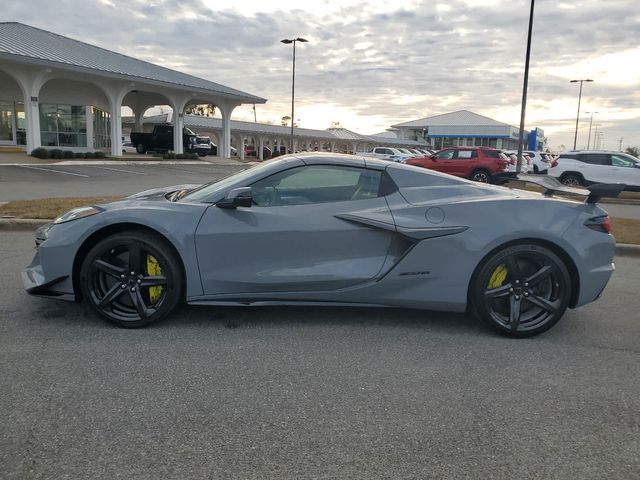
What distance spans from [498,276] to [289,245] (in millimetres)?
1643

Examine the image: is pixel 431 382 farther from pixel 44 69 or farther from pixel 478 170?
pixel 44 69

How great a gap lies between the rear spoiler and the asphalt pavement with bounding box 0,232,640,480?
113cm

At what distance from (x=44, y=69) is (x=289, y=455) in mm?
27090

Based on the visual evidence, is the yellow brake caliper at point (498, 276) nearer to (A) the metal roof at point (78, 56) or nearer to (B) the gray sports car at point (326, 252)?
(B) the gray sports car at point (326, 252)

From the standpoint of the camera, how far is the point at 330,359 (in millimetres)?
3633

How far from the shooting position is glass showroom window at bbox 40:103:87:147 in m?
29.2

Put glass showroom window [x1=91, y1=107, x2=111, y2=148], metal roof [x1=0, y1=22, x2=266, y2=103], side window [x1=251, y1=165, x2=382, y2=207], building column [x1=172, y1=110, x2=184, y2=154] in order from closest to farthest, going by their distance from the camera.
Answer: side window [x1=251, y1=165, x2=382, y2=207]
metal roof [x1=0, y1=22, x2=266, y2=103]
glass showroom window [x1=91, y1=107, x2=111, y2=148]
building column [x1=172, y1=110, x2=184, y2=154]

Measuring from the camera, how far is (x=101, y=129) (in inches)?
1325

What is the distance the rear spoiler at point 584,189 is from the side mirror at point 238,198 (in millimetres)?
2545

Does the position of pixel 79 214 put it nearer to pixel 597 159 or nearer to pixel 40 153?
pixel 597 159

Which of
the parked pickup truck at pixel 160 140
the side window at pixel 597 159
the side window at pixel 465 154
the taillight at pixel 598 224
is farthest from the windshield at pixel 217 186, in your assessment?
the parked pickup truck at pixel 160 140

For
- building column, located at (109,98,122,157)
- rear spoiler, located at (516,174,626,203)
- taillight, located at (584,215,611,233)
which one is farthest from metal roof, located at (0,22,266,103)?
Answer: taillight, located at (584,215,611,233)

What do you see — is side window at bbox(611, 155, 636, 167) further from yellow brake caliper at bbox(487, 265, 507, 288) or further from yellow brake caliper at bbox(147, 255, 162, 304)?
yellow brake caliper at bbox(147, 255, 162, 304)

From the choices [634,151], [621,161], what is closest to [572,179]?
[621,161]
